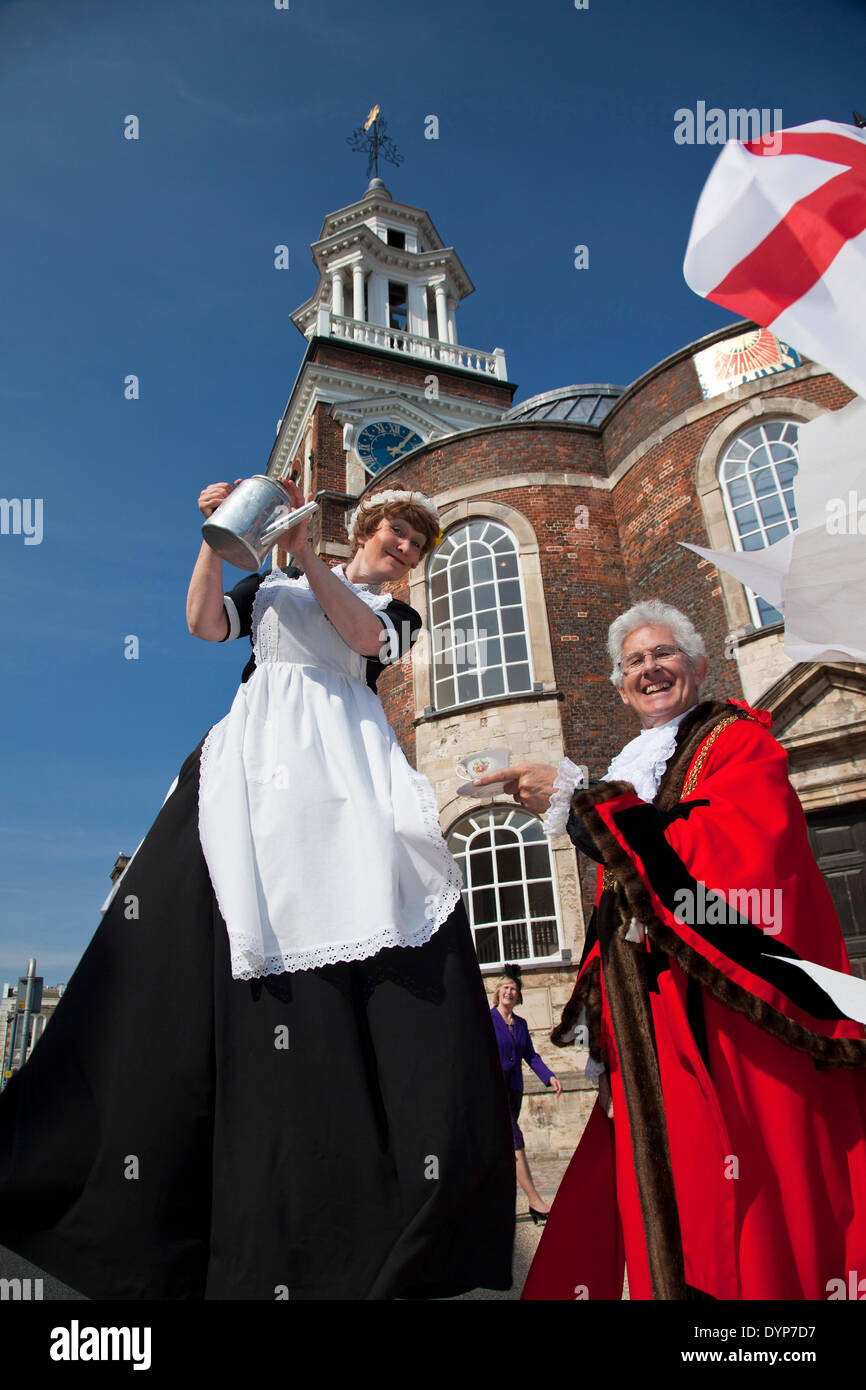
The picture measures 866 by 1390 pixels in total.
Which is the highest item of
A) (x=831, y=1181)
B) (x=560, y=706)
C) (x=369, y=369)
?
(x=369, y=369)

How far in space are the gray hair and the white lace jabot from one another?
0.69 feet

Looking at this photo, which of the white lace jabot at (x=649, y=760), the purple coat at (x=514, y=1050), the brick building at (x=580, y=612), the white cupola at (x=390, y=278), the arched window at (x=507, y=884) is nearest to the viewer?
the white lace jabot at (x=649, y=760)

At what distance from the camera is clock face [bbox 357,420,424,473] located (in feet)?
73.5

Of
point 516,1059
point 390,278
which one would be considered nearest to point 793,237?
point 516,1059

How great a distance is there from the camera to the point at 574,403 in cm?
1923

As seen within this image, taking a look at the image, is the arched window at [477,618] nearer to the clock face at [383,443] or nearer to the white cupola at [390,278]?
the clock face at [383,443]

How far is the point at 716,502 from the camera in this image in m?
12.1

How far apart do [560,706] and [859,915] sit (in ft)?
16.9

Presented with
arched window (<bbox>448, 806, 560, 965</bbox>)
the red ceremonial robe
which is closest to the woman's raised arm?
the red ceremonial robe

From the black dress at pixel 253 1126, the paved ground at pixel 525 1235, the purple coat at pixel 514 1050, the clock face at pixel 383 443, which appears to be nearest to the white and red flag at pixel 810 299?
the black dress at pixel 253 1126

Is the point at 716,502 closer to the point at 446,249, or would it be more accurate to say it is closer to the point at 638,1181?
the point at 638,1181

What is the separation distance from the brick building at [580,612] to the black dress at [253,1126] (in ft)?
24.6

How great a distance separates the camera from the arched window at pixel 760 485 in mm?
11492

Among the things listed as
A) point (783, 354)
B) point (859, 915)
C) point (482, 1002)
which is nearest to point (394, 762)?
point (482, 1002)
